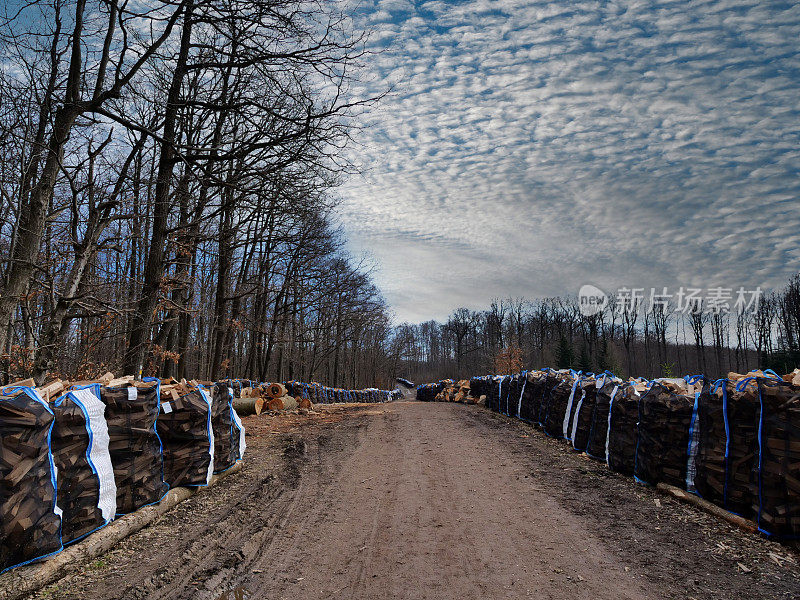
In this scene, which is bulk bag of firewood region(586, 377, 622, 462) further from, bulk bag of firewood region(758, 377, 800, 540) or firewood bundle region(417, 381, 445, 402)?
firewood bundle region(417, 381, 445, 402)

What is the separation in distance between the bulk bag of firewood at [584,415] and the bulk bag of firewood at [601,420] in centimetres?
23

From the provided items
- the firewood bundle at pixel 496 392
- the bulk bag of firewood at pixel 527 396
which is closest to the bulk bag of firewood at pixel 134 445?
the bulk bag of firewood at pixel 527 396

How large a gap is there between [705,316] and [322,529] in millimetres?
68849

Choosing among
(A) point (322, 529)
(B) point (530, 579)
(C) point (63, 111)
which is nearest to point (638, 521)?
(B) point (530, 579)

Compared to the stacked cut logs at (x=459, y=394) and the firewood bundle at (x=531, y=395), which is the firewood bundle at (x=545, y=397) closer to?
the firewood bundle at (x=531, y=395)

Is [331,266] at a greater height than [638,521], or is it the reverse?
[331,266]

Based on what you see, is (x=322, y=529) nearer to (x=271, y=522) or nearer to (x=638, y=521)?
(x=271, y=522)

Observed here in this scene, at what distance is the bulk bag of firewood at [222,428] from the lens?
→ 6921mm

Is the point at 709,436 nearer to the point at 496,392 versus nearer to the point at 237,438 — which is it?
the point at 237,438

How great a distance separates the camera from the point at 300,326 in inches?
1183

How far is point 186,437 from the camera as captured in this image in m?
6.05

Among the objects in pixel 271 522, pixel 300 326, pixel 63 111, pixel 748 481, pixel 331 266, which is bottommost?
pixel 271 522

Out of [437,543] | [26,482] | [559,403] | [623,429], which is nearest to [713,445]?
[623,429]

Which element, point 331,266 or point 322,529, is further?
point 331,266
